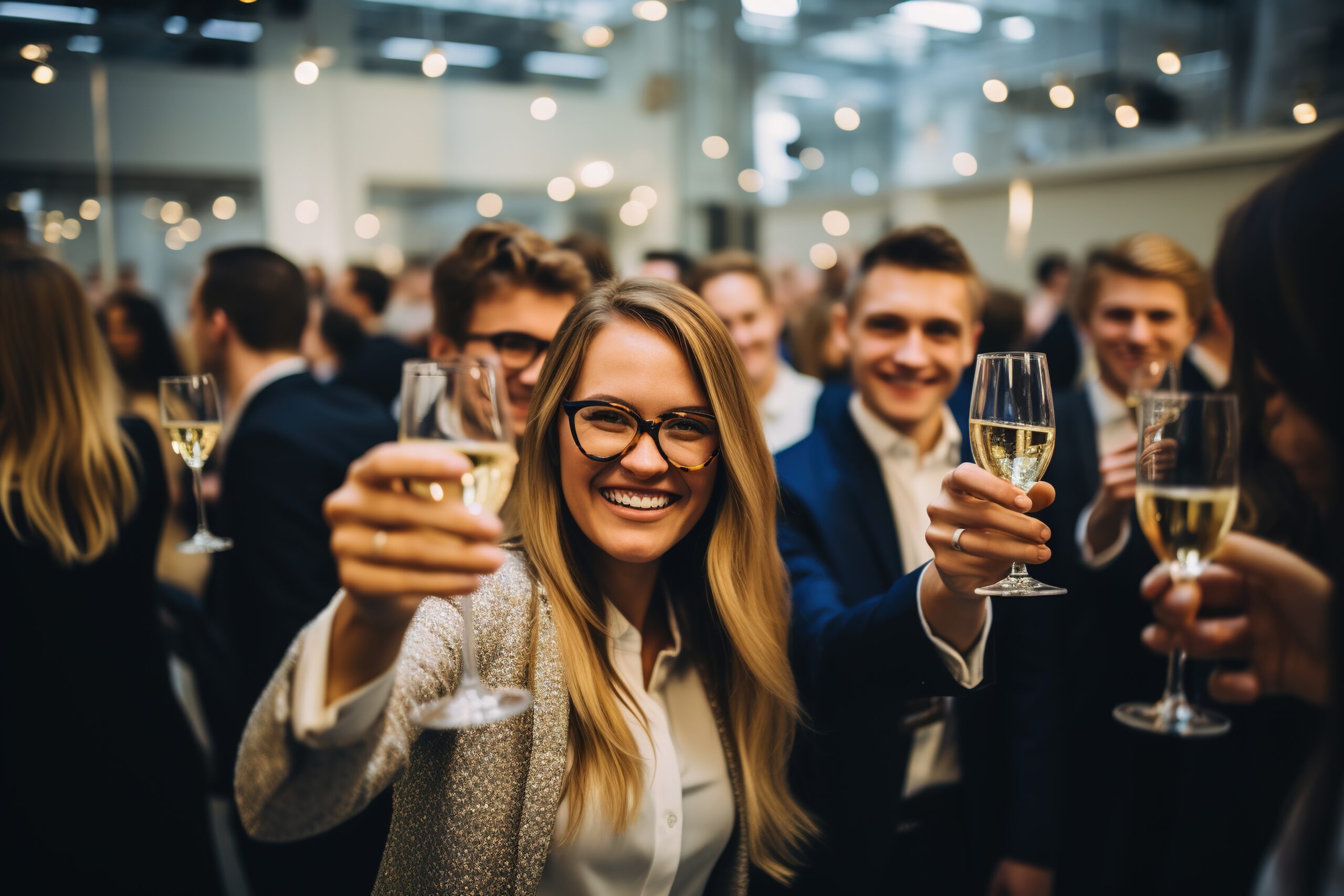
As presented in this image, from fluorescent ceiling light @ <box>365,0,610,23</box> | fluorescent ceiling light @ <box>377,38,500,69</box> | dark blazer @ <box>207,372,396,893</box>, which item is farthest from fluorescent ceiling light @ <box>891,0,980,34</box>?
dark blazer @ <box>207,372,396,893</box>

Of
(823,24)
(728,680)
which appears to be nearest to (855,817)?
(728,680)

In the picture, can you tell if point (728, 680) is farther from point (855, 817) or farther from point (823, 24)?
point (823, 24)

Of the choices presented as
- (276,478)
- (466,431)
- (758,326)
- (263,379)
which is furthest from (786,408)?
(466,431)

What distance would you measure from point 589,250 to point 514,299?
93cm

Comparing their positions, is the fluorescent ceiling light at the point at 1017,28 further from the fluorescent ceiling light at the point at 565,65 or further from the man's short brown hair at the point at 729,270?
the man's short brown hair at the point at 729,270

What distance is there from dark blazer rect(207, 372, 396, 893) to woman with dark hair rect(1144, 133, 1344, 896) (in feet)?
5.76

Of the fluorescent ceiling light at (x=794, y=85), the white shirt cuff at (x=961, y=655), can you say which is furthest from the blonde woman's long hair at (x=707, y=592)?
the fluorescent ceiling light at (x=794, y=85)

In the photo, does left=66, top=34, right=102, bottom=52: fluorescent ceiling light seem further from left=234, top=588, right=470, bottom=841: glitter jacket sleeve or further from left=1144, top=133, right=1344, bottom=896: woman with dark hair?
left=1144, top=133, right=1344, bottom=896: woman with dark hair

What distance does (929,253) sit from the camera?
2.15 meters

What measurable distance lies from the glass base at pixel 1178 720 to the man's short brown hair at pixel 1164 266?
81.1 inches

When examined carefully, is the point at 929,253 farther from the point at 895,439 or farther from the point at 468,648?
the point at 468,648

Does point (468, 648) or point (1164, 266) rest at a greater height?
point (1164, 266)

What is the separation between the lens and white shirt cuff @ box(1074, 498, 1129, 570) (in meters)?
2.03

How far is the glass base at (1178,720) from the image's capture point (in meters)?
1.04
